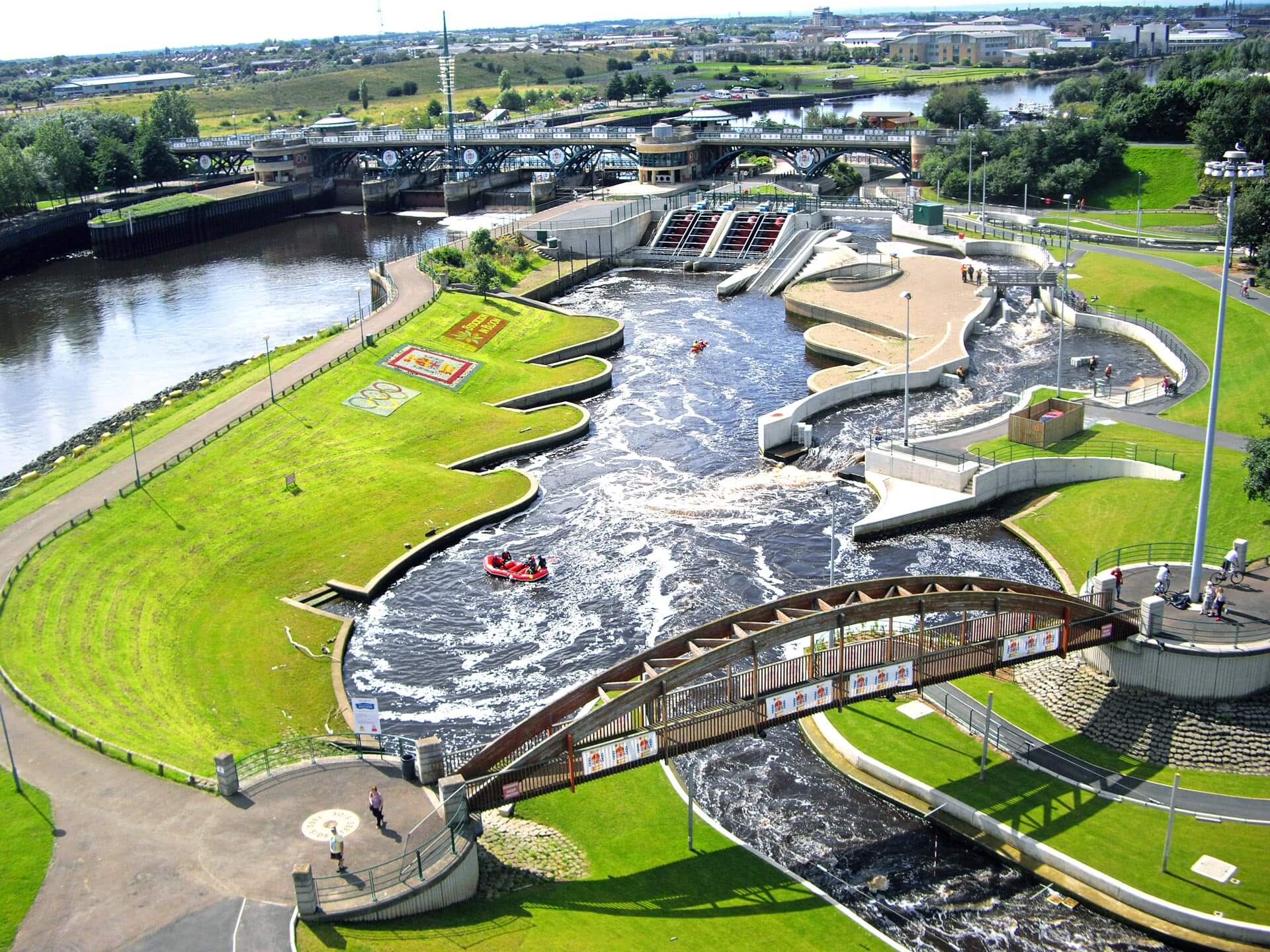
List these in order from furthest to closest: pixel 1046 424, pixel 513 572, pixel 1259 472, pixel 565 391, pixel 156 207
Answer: pixel 156 207 → pixel 565 391 → pixel 1046 424 → pixel 513 572 → pixel 1259 472

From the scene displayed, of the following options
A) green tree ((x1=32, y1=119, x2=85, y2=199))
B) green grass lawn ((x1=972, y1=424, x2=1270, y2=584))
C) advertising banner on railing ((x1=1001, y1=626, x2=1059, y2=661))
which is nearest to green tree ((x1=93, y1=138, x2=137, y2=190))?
green tree ((x1=32, y1=119, x2=85, y2=199))

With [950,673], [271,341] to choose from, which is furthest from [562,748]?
[271,341]

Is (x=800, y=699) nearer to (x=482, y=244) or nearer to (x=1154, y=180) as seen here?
(x=482, y=244)

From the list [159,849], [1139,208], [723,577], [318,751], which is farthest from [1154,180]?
[159,849]

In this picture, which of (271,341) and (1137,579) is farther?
(271,341)

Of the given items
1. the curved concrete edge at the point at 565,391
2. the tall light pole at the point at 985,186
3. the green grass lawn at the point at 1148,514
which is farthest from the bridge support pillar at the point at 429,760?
the tall light pole at the point at 985,186

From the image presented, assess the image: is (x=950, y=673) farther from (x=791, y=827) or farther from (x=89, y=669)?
(x=89, y=669)
